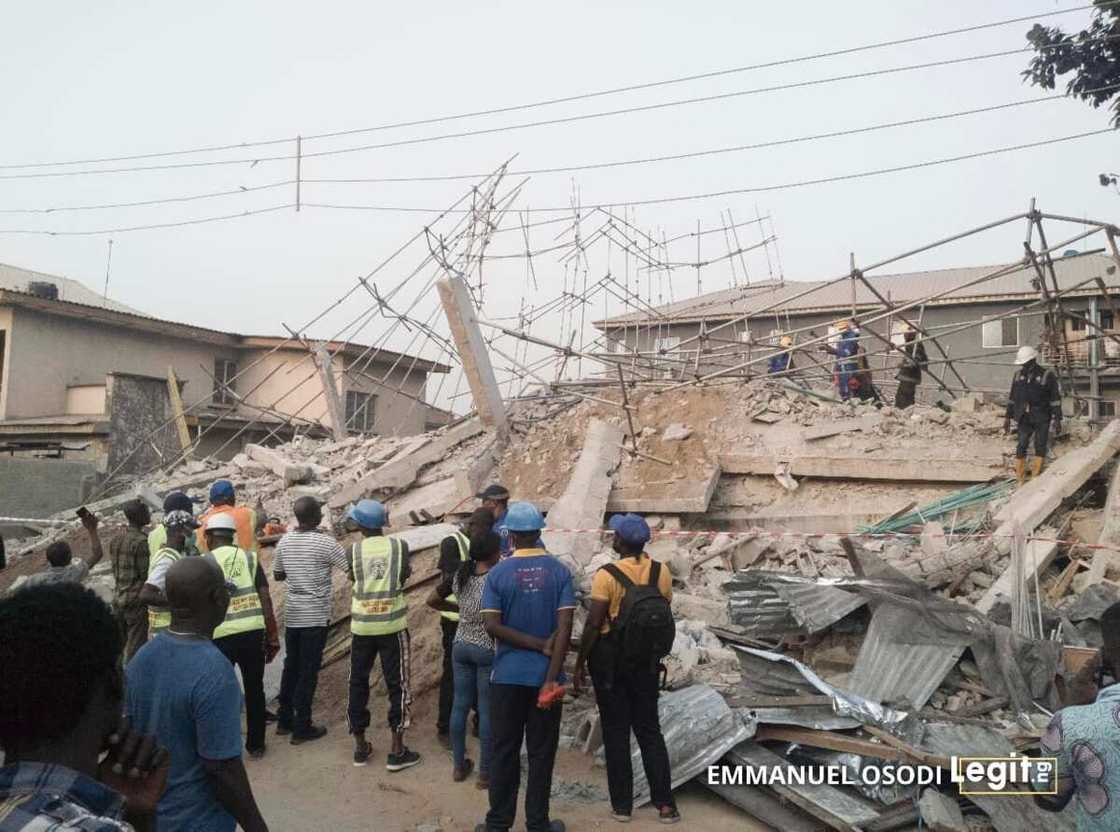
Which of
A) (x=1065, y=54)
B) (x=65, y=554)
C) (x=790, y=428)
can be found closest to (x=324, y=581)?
(x=65, y=554)

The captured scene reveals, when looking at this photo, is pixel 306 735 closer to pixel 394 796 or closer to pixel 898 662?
pixel 394 796

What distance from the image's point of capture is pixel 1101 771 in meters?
2.67

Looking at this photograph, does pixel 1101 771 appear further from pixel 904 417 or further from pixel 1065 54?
pixel 1065 54

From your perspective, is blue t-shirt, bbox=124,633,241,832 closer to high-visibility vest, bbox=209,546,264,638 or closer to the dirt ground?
the dirt ground

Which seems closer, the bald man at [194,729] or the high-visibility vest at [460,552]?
the bald man at [194,729]

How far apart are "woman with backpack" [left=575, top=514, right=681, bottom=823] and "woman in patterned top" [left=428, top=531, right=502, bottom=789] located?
71 cm

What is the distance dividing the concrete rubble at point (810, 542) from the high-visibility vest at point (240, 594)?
183 centimetres

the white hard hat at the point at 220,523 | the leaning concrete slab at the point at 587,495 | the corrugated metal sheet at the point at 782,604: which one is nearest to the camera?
the white hard hat at the point at 220,523

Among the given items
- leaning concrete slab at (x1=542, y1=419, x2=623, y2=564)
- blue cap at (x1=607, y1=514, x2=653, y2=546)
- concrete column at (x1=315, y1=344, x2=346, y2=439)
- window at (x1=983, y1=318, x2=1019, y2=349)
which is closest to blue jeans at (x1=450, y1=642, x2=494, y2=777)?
blue cap at (x1=607, y1=514, x2=653, y2=546)

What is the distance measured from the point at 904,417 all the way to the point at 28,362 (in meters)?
18.2

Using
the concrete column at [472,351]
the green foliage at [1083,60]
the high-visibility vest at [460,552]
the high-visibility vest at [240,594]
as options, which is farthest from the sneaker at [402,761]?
the green foliage at [1083,60]

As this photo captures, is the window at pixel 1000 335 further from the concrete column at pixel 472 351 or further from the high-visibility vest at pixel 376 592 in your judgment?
the high-visibility vest at pixel 376 592

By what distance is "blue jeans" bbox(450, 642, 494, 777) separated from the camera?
17.0 ft

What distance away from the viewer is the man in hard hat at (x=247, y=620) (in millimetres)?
5484
